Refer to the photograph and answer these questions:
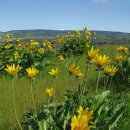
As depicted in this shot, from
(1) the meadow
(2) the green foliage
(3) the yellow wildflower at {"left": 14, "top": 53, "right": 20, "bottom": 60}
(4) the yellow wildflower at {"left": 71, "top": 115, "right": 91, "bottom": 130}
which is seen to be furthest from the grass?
(4) the yellow wildflower at {"left": 71, "top": 115, "right": 91, "bottom": 130}

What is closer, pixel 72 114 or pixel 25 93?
pixel 72 114

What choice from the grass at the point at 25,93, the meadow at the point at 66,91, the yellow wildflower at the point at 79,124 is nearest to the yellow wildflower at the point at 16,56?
the meadow at the point at 66,91

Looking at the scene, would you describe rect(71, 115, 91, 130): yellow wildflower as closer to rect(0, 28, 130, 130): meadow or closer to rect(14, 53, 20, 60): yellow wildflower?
rect(0, 28, 130, 130): meadow

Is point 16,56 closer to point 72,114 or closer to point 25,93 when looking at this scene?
point 25,93

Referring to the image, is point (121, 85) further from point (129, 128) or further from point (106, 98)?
point (129, 128)

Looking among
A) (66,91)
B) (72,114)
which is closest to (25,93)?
(66,91)

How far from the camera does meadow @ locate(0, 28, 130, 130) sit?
3641mm

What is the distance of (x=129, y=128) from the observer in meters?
2.44

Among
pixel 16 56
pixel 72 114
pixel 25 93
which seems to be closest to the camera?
pixel 72 114

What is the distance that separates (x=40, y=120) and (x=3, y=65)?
242 inches

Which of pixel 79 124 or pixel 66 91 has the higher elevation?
pixel 79 124

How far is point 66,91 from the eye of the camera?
4.74 meters

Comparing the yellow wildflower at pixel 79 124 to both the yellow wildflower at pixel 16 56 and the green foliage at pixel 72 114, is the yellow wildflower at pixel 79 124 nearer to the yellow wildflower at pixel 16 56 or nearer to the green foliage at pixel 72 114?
the green foliage at pixel 72 114

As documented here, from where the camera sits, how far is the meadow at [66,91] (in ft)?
11.9
